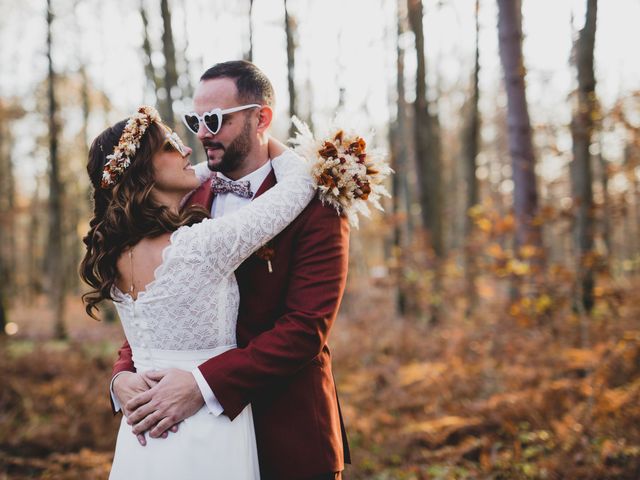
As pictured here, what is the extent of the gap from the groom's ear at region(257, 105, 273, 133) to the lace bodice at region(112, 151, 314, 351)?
0.49 m

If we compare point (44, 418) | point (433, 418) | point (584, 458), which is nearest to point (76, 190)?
point (44, 418)

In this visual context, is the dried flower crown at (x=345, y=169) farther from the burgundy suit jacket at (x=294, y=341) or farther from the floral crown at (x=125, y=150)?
the floral crown at (x=125, y=150)

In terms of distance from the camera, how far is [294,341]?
2.29 metres

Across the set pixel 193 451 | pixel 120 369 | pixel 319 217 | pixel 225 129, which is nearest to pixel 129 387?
pixel 120 369

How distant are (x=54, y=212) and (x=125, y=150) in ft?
41.4

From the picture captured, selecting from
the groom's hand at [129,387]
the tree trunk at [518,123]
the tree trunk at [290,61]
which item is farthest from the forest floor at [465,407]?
the tree trunk at [290,61]

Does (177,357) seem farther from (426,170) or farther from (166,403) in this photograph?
(426,170)

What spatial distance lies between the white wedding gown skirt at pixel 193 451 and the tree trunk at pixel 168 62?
8.71 meters

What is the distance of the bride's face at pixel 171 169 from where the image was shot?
2.55m

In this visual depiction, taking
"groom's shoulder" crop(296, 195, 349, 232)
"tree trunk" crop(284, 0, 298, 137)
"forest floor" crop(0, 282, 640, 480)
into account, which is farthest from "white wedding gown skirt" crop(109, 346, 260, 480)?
"tree trunk" crop(284, 0, 298, 137)

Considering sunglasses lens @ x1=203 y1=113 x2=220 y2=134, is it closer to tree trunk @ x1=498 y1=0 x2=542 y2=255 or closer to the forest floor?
the forest floor

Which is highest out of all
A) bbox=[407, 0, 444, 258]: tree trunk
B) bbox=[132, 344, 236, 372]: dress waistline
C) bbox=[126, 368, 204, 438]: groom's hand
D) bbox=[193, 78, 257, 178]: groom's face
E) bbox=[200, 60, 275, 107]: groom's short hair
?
bbox=[407, 0, 444, 258]: tree trunk

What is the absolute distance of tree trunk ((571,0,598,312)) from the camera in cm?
599

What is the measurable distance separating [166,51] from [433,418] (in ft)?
26.9
